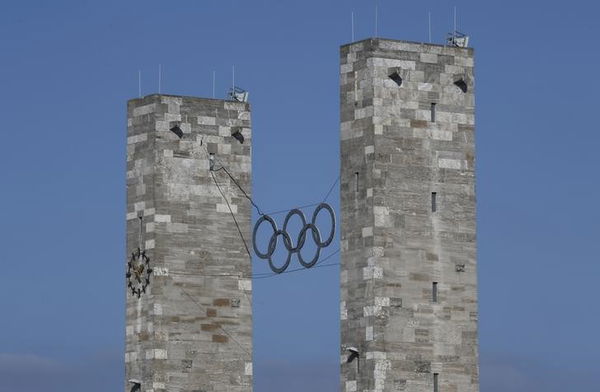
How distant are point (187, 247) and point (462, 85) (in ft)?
57.2

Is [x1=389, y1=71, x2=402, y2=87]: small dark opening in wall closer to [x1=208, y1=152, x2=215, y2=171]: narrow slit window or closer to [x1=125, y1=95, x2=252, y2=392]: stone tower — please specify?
[x1=125, y1=95, x2=252, y2=392]: stone tower

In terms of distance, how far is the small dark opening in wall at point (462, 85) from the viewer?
9156 centimetres

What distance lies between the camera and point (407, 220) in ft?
294

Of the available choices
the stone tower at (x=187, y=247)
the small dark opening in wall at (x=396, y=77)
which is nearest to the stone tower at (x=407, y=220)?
the small dark opening in wall at (x=396, y=77)

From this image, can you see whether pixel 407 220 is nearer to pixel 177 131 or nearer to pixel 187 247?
pixel 187 247

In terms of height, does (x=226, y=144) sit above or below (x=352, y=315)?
above

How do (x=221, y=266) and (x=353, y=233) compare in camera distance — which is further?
(x=221, y=266)

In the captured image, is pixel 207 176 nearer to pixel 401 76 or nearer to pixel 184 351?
pixel 184 351

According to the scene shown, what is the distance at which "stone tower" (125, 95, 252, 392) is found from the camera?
102125 millimetres

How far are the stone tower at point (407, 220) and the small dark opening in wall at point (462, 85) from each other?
0.13 ft

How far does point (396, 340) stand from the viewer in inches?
3489

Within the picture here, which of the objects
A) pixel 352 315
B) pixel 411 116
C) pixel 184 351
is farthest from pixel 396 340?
pixel 184 351

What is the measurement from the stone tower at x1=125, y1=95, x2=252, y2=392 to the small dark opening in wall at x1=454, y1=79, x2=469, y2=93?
641 inches

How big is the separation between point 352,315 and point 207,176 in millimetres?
16807
